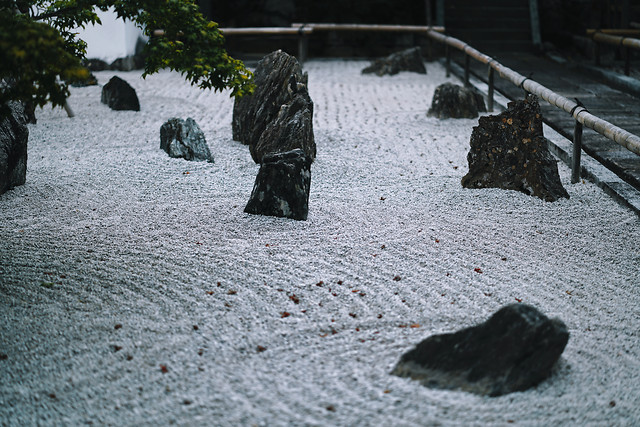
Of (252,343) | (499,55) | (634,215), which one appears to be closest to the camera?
(252,343)

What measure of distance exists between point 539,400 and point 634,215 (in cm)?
296

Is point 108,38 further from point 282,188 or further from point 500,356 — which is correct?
point 500,356

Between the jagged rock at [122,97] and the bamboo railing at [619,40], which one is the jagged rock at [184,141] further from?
the bamboo railing at [619,40]

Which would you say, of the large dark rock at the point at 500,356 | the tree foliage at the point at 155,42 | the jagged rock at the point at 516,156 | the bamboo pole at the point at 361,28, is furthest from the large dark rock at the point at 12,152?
the bamboo pole at the point at 361,28

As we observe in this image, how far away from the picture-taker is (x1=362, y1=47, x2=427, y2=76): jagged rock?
512 inches

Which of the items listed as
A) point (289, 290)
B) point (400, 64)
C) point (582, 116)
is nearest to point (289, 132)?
point (582, 116)

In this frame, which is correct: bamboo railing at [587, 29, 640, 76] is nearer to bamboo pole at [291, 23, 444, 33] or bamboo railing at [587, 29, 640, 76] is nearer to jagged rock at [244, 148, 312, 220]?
bamboo pole at [291, 23, 444, 33]

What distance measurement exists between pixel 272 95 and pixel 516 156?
2.77 meters

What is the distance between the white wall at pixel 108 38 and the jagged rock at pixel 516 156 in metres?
8.49

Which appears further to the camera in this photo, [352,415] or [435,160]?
[435,160]

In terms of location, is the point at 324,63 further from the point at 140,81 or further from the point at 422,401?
the point at 422,401

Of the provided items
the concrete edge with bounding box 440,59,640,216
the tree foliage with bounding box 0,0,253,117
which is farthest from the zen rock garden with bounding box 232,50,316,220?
the concrete edge with bounding box 440,59,640,216

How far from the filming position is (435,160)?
→ 7.45 metres

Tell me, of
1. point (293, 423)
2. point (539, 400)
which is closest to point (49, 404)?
point (293, 423)
